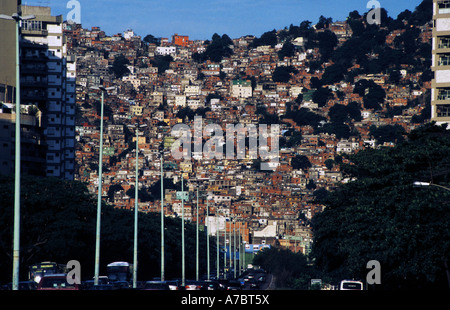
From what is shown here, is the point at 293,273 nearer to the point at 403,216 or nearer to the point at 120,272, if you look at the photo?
the point at 120,272

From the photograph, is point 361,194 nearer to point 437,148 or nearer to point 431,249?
point 437,148

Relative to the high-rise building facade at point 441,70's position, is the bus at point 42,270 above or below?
below

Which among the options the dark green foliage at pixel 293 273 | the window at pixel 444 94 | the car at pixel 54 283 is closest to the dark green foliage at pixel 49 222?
the car at pixel 54 283

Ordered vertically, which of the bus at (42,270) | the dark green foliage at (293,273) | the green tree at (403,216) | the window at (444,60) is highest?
the window at (444,60)

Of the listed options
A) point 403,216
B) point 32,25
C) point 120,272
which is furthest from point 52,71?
point 403,216

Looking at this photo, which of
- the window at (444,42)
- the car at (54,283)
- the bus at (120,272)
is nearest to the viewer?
the car at (54,283)

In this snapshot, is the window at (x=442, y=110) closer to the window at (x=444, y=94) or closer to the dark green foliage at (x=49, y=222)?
Answer: the window at (x=444, y=94)
